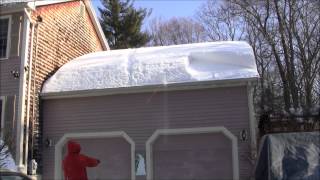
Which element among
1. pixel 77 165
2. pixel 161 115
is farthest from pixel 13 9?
pixel 77 165

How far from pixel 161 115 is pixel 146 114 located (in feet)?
1.54

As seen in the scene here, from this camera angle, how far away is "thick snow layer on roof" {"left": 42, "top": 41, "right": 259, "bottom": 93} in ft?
51.1

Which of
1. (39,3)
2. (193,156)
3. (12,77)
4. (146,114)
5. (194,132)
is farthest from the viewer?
(39,3)

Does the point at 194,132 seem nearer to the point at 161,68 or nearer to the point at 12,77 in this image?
the point at 161,68

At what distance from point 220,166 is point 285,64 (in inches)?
655

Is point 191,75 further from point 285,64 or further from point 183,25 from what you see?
point 183,25

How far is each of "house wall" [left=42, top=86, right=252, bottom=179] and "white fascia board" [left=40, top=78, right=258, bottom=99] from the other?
154mm

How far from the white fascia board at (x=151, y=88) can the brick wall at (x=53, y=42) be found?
2.59 feet

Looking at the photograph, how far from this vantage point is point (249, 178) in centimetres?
1466

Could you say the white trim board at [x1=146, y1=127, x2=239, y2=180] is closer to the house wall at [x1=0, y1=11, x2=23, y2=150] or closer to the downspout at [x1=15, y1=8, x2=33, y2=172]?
the downspout at [x1=15, y1=8, x2=33, y2=172]

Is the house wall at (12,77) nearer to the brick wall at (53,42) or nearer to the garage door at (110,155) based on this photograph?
the brick wall at (53,42)

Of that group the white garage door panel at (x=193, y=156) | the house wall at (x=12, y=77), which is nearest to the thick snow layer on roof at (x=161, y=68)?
the house wall at (x=12, y=77)

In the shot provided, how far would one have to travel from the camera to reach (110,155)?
16109 millimetres

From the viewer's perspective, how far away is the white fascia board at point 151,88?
15.1 meters
